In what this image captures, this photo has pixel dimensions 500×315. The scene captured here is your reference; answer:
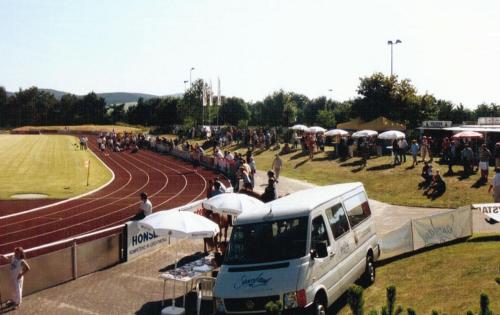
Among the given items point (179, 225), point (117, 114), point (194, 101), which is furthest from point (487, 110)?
point (179, 225)

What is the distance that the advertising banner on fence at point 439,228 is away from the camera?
14758mm

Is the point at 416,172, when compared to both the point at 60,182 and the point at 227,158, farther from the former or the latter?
the point at 60,182

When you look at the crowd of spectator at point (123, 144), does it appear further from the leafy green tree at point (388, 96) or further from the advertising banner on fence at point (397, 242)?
the advertising banner on fence at point (397, 242)

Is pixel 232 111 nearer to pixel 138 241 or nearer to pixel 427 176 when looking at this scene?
pixel 427 176

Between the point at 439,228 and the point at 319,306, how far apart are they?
6921 millimetres

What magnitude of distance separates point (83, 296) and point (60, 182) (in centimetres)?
2474

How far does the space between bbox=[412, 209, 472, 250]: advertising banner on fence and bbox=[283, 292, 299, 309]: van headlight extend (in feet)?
22.6

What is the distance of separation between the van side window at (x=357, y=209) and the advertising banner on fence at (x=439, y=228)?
7.61ft

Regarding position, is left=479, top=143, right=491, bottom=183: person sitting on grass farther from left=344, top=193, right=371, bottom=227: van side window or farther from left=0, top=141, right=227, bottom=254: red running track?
left=0, top=141, right=227, bottom=254: red running track

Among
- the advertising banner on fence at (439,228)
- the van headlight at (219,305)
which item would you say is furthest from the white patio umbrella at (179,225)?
the advertising banner on fence at (439,228)

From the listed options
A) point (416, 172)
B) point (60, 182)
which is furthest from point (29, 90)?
point (416, 172)

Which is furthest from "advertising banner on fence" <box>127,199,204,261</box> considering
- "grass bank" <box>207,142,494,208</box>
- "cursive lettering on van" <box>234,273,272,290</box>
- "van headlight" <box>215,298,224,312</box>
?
"grass bank" <box>207,142,494,208</box>

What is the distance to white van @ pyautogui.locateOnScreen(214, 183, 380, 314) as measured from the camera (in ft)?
29.9

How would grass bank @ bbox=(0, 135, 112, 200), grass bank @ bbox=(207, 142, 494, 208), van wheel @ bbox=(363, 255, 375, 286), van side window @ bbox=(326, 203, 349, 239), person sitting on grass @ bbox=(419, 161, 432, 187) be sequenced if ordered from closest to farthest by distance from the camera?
van side window @ bbox=(326, 203, 349, 239)
van wheel @ bbox=(363, 255, 375, 286)
grass bank @ bbox=(207, 142, 494, 208)
person sitting on grass @ bbox=(419, 161, 432, 187)
grass bank @ bbox=(0, 135, 112, 200)
